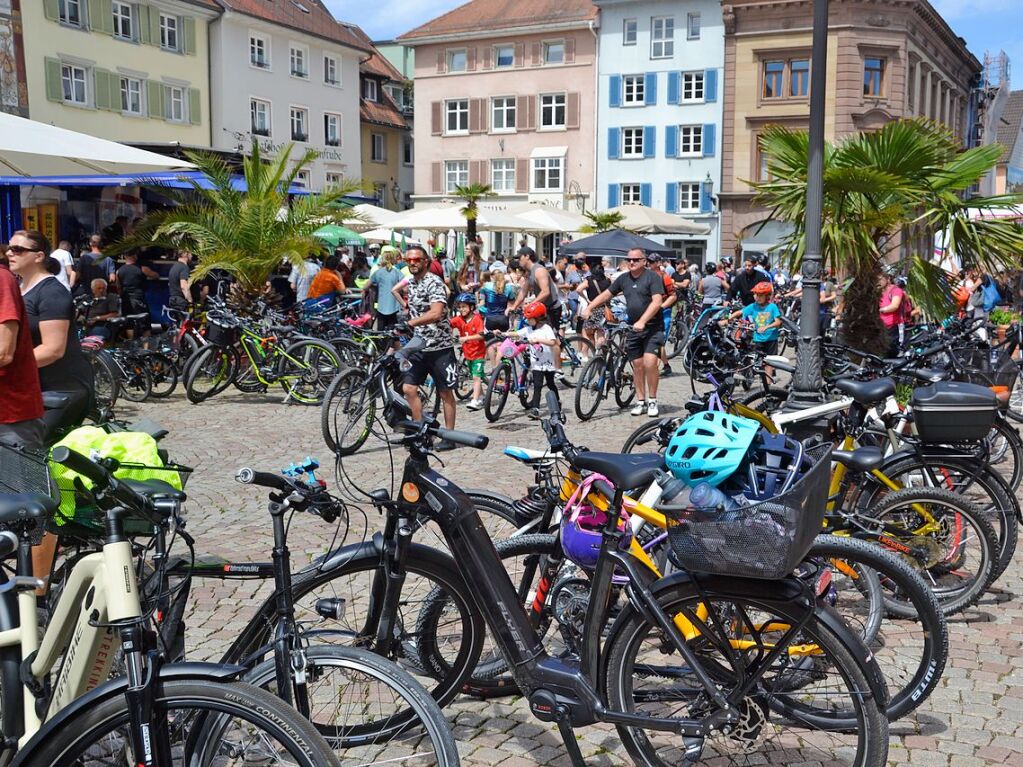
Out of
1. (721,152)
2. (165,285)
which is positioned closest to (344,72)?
(721,152)

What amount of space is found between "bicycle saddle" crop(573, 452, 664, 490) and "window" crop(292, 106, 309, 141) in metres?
45.7

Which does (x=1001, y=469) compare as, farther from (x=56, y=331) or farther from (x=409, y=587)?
(x=56, y=331)

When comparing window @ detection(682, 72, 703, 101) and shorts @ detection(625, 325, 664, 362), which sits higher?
window @ detection(682, 72, 703, 101)

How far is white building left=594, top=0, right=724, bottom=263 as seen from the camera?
162ft

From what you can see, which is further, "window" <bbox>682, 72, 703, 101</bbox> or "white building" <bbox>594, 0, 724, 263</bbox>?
"window" <bbox>682, 72, 703, 101</bbox>

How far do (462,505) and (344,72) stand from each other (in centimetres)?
5018

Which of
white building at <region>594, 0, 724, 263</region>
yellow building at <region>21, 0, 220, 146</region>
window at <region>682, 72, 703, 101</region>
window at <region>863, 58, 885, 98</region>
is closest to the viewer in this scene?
yellow building at <region>21, 0, 220, 146</region>

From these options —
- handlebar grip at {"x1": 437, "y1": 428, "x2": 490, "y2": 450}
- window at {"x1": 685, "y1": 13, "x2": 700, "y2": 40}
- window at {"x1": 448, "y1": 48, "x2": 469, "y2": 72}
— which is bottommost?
handlebar grip at {"x1": 437, "y1": 428, "x2": 490, "y2": 450}

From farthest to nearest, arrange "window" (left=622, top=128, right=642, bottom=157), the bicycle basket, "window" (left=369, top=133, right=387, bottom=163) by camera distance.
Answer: "window" (left=369, top=133, right=387, bottom=163) → "window" (left=622, top=128, right=642, bottom=157) → the bicycle basket

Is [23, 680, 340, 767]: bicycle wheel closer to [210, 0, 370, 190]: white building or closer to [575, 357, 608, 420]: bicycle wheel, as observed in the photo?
[575, 357, 608, 420]: bicycle wheel

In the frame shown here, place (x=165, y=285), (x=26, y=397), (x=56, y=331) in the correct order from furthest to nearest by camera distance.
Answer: (x=165, y=285) < (x=56, y=331) < (x=26, y=397)

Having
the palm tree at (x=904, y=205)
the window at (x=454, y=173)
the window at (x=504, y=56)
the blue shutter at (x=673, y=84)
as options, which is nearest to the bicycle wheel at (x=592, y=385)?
the palm tree at (x=904, y=205)

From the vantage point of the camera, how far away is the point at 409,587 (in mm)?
3826

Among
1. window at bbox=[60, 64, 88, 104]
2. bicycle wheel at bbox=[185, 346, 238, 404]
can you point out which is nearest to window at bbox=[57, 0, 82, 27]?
window at bbox=[60, 64, 88, 104]
